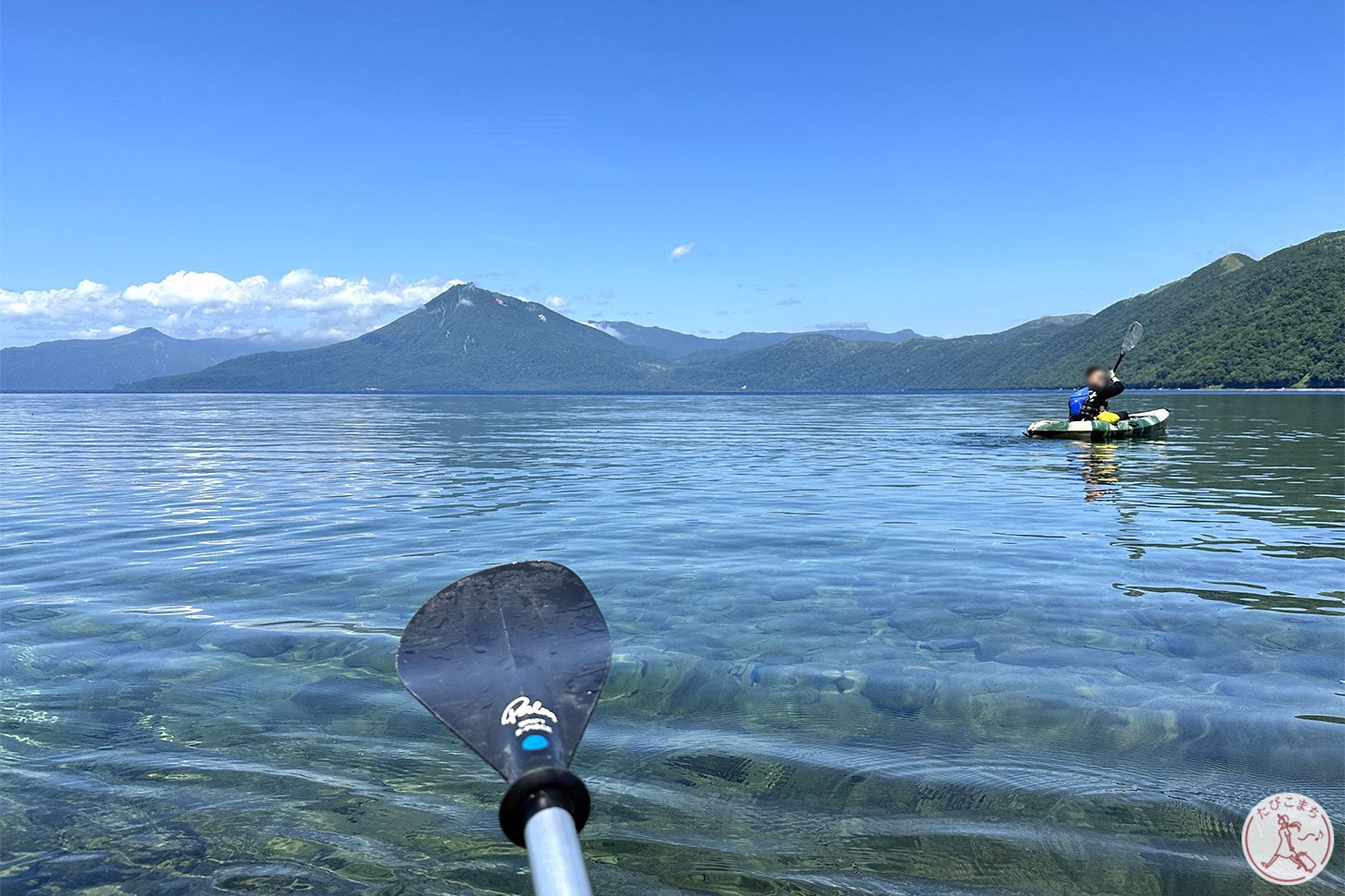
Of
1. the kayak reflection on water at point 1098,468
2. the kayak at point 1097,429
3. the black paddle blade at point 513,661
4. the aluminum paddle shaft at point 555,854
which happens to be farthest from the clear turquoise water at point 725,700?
the kayak at point 1097,429

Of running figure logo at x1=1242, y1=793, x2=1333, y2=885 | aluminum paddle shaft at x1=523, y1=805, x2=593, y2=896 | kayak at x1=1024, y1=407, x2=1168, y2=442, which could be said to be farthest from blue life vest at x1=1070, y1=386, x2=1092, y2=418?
aluminum paddle shaft at x1=523, y1=805, x2=593, y2=896

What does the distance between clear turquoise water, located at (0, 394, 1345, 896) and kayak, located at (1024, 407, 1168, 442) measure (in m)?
18.5

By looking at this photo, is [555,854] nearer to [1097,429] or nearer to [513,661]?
[513,661]

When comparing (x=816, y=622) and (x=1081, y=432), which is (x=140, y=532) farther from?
(x=1081, y=432)

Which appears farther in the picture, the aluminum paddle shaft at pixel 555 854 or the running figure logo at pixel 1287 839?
the running figure logo at pixel 1287 839

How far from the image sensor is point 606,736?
5.69 metres

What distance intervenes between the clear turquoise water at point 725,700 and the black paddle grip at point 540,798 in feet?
4.32

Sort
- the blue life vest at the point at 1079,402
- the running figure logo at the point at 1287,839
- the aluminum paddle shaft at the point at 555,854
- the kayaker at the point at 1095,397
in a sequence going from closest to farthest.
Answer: the aluminum paddle shaft at the point at 555,854 < the running figure logo at the point at 1287,839 < the kayaker at the point at 1095,397 < the blue life vest at the point at 1079,402

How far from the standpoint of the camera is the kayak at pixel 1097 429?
34.4m

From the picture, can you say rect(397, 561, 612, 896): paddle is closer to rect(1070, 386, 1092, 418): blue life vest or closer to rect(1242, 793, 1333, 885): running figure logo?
rect(1242, 793, 1333, 885): running figure logo

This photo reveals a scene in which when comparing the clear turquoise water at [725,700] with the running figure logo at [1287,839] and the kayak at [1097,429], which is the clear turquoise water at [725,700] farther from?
the kayak at [1097,429]

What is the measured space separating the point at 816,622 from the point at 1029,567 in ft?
13.7

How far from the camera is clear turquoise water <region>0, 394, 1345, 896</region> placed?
416cm

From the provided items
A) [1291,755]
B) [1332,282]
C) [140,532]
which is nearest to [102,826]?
[1291,755]
